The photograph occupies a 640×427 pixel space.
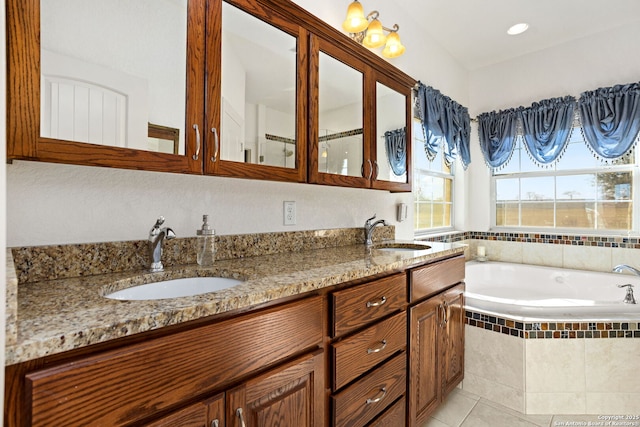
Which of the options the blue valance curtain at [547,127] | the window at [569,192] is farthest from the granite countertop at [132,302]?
the window at [569,192]

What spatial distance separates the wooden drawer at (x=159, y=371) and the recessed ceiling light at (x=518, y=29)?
3086mm

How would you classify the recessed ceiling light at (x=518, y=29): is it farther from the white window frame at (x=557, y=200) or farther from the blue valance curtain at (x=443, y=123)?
the white window frame at (x=557, y=200)

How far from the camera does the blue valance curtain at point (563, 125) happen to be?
2607 mm

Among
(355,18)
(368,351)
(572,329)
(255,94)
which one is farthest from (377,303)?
(355,18)

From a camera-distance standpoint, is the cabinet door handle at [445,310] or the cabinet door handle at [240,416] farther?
the cabinet door handle at [445,310]

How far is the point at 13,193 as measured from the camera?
91 centimetres

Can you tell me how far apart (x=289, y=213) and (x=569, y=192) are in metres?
2.93

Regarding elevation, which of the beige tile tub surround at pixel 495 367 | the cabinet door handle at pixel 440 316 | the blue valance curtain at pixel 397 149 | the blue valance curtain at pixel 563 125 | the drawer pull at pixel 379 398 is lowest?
the beige tile tub surround at pixel 495 367

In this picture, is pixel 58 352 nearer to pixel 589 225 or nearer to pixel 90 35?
pixel 90 35

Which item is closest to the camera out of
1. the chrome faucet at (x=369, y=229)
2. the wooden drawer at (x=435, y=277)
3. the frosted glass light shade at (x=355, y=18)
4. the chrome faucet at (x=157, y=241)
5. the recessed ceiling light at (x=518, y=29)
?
the chrome faucet at (x=157, y=241)

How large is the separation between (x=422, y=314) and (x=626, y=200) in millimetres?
2616

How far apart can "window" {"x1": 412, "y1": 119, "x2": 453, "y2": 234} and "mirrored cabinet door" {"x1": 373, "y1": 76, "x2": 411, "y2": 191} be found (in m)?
0.71

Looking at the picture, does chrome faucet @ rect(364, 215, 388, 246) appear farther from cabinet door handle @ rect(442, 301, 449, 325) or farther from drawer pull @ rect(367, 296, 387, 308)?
drawer pull @ rect(367, 296, 387, 308)

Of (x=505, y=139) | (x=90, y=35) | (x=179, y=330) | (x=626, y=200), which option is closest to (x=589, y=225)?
(x=626, y=200)
